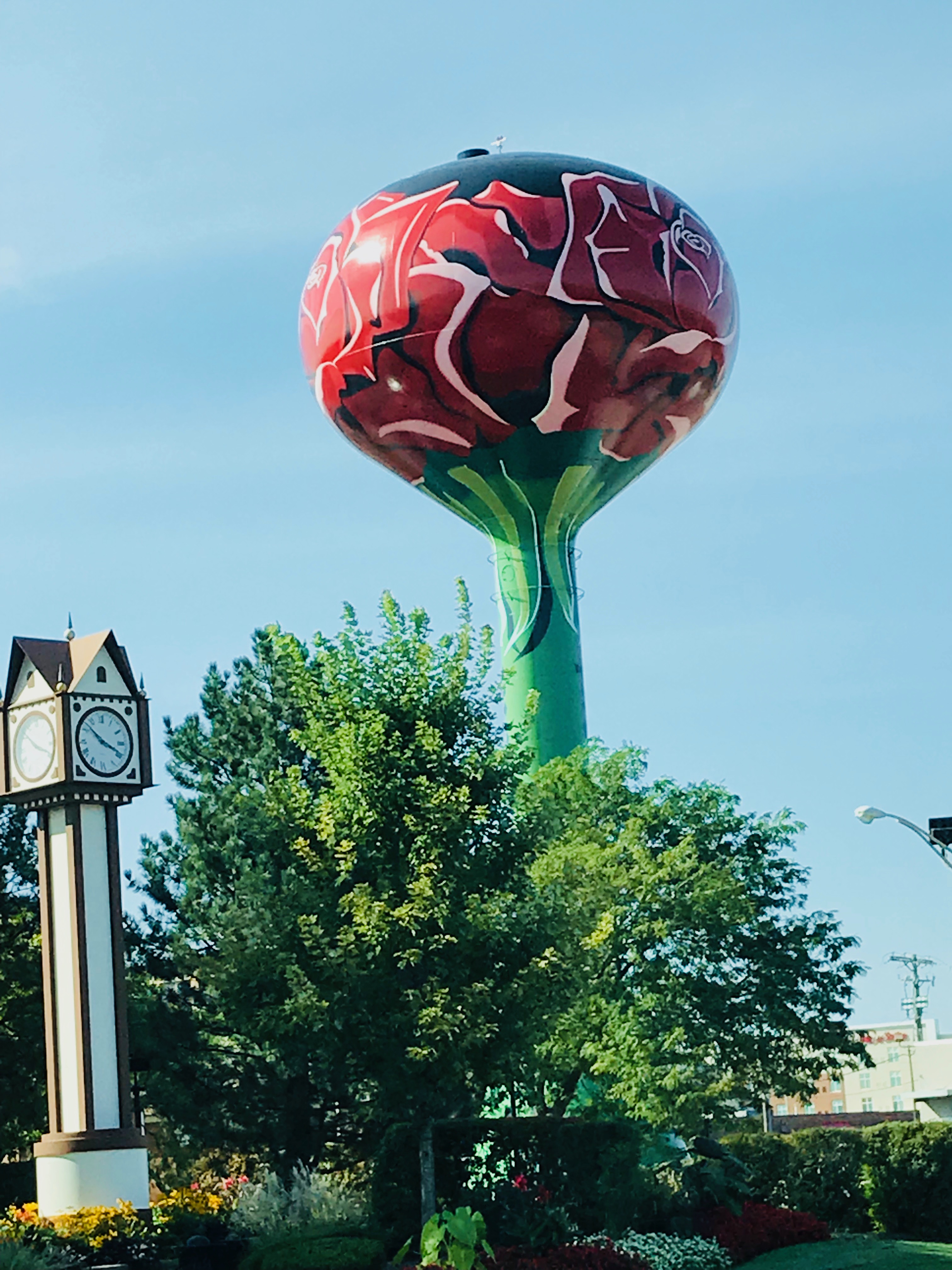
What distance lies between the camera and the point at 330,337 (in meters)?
43.4

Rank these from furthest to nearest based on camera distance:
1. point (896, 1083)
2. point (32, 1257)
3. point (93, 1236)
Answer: point (896, 1083) < point (93, 1236) < point (32, 1257)

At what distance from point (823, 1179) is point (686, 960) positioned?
434cm

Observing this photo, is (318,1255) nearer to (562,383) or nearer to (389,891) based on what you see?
(389,891)

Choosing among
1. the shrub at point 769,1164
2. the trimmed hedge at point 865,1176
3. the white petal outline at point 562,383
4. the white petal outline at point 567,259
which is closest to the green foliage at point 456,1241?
the trimmed hedge at point 865,1176

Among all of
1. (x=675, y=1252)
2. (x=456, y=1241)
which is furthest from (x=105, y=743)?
(x=675, y=1252)

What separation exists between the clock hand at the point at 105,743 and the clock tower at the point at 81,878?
0.02 meters

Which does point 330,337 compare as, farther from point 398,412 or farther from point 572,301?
point 572,301

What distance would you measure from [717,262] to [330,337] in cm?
850

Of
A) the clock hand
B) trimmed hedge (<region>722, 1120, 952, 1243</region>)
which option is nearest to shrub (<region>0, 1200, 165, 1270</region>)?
the clock hand

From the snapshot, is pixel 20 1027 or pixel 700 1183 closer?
pixel 700 1183

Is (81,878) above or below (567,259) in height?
below

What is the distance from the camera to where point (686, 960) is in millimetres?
35312

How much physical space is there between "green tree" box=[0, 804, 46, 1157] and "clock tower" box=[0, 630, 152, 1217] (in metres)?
6.11

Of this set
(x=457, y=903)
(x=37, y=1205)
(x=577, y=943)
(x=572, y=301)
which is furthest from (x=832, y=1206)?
(x=572, y=301)
